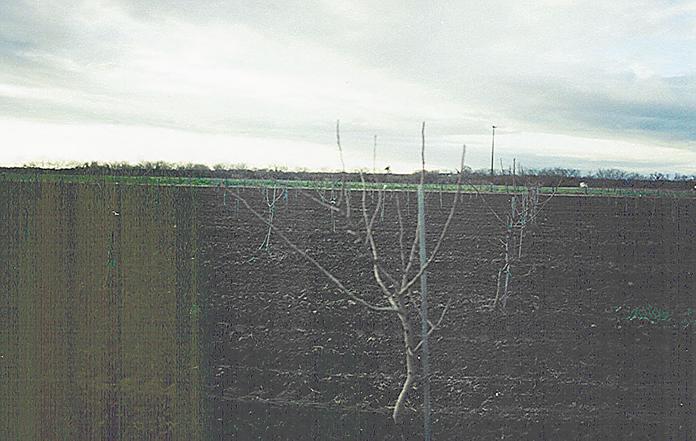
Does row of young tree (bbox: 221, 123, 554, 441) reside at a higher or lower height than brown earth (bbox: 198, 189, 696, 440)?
higher

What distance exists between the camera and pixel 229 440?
2.46 m

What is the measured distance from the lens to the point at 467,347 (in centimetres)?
354

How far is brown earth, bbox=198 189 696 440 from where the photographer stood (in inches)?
104

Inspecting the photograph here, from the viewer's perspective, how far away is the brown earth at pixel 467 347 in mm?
2629

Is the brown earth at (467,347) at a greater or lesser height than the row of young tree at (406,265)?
lesser

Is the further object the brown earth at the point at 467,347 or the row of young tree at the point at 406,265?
the brown earth at the point at 467,347

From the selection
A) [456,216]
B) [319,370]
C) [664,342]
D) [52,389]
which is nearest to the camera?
[52,389]

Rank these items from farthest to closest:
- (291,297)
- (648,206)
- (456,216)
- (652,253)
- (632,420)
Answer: (648,206), (456,216), (652,253), (291,297), (632,420)

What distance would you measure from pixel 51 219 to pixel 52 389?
1.97ft

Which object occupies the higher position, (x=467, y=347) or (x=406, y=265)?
(x=406, y=265)

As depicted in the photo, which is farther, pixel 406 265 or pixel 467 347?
pixel 406 265

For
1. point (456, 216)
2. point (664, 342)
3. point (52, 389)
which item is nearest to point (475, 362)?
point (664, 342)

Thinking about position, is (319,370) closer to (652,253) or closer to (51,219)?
(51,219)

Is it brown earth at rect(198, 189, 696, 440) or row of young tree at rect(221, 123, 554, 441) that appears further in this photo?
brown earth at rect(198, 189, 696, 440)
